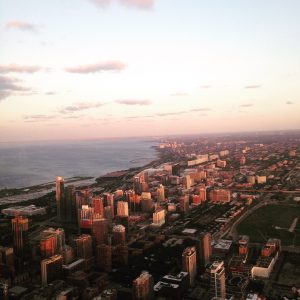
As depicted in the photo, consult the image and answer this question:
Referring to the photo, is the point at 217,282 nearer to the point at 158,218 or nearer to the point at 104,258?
the point at 104,258

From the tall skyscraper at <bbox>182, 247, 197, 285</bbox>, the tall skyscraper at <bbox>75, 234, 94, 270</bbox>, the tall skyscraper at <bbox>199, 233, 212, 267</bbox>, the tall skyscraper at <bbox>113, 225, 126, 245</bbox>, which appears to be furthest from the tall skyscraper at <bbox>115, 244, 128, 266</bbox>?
the tall skyscraper at <bbox>199, 233, 212, 267</bbox>

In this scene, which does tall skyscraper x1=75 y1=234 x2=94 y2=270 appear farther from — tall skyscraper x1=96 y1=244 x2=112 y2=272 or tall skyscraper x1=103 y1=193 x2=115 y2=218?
tall skyscraper x1=103 y1=193 x2=115 y2=218

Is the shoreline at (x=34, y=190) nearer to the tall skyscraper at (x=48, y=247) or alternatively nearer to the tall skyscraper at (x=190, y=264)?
the tall skyscraper at (x=48, y=247)

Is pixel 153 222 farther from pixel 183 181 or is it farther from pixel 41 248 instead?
pixel 183 181

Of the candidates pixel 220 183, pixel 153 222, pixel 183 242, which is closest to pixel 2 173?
pixel 220 183

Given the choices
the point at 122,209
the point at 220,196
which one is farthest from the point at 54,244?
the point at 220,196

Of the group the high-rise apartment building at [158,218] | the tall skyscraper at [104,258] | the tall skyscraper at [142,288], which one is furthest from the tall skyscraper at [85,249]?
the high-rise apartment building at [158,218]
